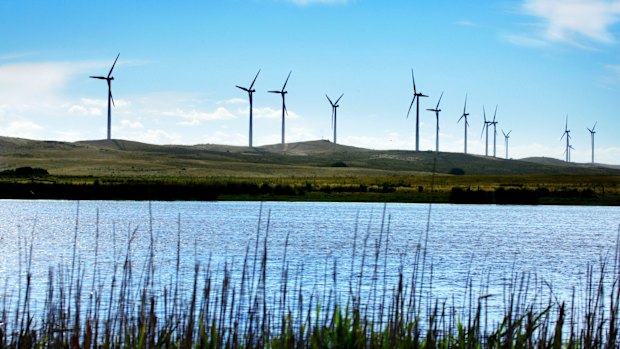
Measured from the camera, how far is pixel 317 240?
49250 mm

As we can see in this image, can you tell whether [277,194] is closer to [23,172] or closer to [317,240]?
[317,240]

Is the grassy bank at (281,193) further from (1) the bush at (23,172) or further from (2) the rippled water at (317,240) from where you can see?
(1) the bush at (23,172)

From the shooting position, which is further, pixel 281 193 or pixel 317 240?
pixel 281 193

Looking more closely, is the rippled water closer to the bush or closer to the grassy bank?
the grassy bank

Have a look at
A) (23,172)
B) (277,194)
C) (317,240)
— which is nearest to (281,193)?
(277,194)

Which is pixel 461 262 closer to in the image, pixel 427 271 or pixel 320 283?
pixel 427 271

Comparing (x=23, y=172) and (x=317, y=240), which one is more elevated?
(x=23, y=172)

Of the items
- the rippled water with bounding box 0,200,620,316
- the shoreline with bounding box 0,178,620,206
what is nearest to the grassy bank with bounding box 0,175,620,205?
the shoreline with bounding box 0,178,620,206

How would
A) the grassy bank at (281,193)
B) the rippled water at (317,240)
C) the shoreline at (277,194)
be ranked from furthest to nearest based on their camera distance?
the grassy bank at (281,193) → the shoreline at (277,194) → the rippled water at (317,240)

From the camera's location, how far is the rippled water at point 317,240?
31678 mm

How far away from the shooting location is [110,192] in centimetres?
9338

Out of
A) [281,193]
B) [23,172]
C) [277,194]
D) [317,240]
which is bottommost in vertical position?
[317,240]

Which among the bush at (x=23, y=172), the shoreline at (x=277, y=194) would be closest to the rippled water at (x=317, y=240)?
the shoreline at (x=277, y=194)

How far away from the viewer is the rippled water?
31.7 m
